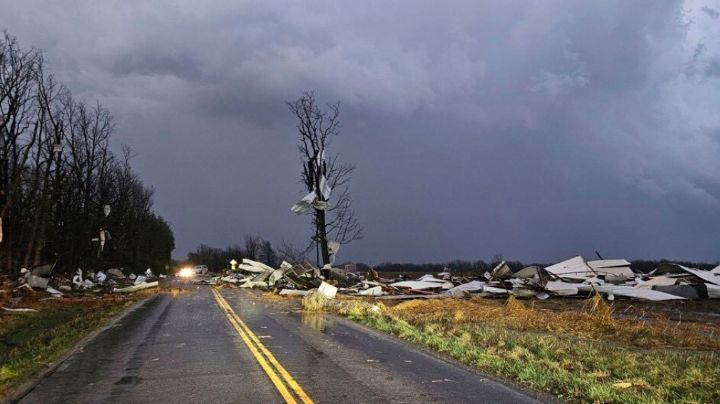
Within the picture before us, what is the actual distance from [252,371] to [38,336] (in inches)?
391

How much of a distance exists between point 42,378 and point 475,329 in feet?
34.0

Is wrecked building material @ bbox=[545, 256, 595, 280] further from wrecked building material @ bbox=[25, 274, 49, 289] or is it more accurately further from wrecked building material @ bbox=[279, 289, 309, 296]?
wrecked building material @ bbox=[25, 274, 49, 289]

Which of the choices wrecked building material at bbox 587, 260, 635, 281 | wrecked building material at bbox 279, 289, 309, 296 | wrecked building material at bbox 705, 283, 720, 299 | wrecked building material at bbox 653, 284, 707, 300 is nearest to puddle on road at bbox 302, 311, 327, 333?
wrecked building material at bbox 279, 289, 309, 296

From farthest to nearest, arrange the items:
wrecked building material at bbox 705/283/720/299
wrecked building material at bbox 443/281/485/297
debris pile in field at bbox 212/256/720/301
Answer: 1. wrecked building material at bbox 443/281/485/297
2. debris pile in field at bbox 212/256/720/301
3. wrecked building material at bbox 705/283/720/299

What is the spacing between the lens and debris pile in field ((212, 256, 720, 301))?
30531mm

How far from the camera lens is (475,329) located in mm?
15609

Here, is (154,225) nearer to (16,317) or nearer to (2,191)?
(2,191)

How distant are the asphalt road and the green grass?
1.82 feet

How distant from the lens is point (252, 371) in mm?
9438

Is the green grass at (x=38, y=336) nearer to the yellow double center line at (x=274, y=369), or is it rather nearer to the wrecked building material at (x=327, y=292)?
the yellow double center line at (x=274, y=369)

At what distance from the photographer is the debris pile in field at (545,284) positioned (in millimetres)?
30531

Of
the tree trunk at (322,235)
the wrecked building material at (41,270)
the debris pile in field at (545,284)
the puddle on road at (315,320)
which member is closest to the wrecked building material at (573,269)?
the debris pile in field at (545,284)

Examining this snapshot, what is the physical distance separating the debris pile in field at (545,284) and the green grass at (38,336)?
10298mm

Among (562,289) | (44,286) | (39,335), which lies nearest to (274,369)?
(39,335)
